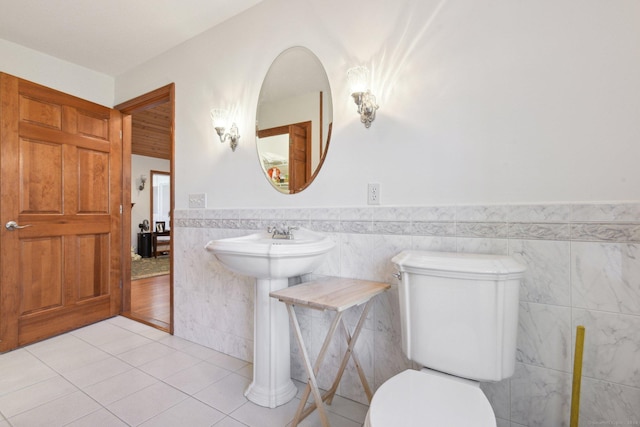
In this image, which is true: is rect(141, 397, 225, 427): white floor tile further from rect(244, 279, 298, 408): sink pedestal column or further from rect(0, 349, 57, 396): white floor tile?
rect(0, 349, 57, 396): white floor tile

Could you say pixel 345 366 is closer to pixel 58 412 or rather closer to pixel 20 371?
pixel 58 412

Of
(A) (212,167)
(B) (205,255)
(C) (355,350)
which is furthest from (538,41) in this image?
(B) (205,255)

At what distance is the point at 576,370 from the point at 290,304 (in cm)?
110

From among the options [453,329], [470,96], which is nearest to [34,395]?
[453,329]

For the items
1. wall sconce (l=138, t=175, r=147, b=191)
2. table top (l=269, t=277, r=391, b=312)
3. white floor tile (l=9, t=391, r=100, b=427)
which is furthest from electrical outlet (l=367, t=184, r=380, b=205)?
wall sconce (l=138, t=175, r=147, b=191)

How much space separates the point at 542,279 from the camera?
4.18 ft

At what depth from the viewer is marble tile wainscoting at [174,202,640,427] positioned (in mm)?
1145

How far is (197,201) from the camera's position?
2.47 m

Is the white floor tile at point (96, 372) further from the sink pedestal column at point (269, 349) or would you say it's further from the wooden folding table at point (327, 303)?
the wooden folding table at point (327, 303)

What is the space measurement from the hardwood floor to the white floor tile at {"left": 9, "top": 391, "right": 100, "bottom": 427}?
100 centimetres

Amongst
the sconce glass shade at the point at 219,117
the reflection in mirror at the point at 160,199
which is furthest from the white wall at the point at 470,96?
the reflection in mirror at the point at 160,199

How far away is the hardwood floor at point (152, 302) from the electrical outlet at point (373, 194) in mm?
2164

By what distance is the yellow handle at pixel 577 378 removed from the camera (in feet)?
3.67

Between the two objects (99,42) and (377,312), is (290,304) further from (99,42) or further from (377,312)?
(99,42)
